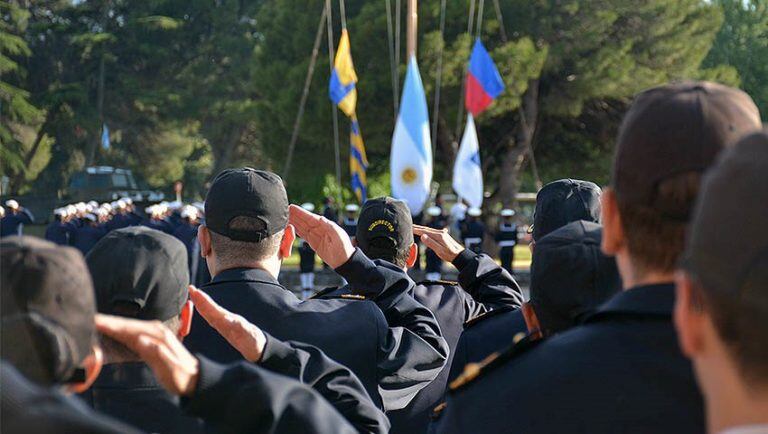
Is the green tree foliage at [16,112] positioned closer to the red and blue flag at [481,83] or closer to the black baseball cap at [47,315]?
the red and blue flag at [481,83]

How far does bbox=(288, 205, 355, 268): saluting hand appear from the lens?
Result: 329 centimetres

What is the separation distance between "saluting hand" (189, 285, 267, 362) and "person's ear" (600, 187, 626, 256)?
780mm

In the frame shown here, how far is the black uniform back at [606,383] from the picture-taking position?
5.75 ft

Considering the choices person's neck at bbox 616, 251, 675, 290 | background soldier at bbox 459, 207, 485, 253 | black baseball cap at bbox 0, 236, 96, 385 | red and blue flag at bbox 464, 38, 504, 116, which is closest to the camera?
black baseball cap at bbox 0, 236, 96, 385

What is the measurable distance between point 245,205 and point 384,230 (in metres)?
1.56

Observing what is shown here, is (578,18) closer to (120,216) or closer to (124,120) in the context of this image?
(120,216)

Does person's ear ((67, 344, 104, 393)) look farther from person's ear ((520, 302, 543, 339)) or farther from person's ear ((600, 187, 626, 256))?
Result: person's ear ((520, 302, 543, 339))

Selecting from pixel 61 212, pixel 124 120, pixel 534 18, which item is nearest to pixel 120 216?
pixel 61 212

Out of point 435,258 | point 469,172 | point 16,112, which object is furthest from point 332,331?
point 16,112

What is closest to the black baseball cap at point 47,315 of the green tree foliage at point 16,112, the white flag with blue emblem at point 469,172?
the white flag with blue emblem at point 469,172

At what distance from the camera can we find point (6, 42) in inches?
1614

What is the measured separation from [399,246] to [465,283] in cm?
72

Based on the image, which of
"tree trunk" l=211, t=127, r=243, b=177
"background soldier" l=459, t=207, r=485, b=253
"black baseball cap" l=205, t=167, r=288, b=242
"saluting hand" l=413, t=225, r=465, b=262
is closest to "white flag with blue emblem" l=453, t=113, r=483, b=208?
"background soldier" l=459, t=207, r=485, b=253

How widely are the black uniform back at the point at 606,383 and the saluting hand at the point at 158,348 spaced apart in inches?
19.5
